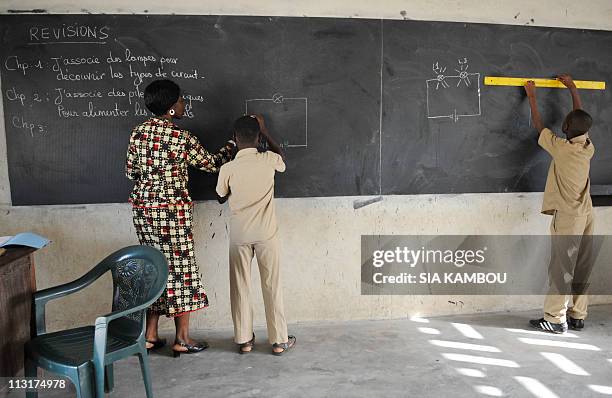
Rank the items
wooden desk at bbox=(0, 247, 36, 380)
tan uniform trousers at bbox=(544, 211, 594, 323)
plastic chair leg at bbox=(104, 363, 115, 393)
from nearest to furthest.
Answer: wooden desk at bbox=(0, 247, 36, 380)
plastic chair leg at bbox=(104, 363, 115, 393)
tan uniform trousers at bbox=(544, 211, 594, 323)

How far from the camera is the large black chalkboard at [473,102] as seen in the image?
3924 millimetres

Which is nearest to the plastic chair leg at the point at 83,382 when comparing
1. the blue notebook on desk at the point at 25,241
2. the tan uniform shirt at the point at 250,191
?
the blue notebook on desk at the point at 25,241

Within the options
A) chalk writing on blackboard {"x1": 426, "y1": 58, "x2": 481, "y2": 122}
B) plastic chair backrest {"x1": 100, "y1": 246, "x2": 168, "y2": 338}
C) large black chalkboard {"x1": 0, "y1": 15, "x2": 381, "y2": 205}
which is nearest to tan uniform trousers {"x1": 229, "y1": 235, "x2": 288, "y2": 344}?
large black chalkboard {"x1": 0, "y1": 15, "x2": 381, "y2": 205}

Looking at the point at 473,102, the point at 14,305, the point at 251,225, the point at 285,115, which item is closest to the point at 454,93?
the point at 473,102

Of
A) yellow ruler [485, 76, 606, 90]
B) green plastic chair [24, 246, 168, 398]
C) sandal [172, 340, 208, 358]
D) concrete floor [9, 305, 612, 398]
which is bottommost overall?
concrete floor [9, 305, 612, 398]

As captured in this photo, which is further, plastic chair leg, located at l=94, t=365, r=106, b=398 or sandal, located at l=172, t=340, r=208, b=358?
sandal, located at l=172, t=340, r=208, b=358

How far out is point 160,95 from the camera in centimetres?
321

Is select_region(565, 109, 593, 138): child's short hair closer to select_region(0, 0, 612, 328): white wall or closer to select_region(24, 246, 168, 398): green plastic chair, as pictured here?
select_region(0, 0, 612, 328): white wall

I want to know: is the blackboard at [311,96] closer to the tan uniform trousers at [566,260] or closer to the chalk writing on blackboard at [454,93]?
the chalk writing on blackboard at [454,93]

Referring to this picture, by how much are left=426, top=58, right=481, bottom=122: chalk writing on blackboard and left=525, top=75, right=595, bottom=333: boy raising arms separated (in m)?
0.43

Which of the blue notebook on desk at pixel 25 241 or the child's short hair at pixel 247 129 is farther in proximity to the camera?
the child's short hair at pixel 247 129

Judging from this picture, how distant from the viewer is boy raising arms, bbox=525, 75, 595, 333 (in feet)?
12.3

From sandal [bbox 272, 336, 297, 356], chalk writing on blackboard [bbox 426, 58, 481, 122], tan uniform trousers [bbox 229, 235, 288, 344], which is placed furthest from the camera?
chalk writing on blackboard [bbox 426, 58, 481, 122]

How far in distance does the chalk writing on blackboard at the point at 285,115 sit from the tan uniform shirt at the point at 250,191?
49 cm
